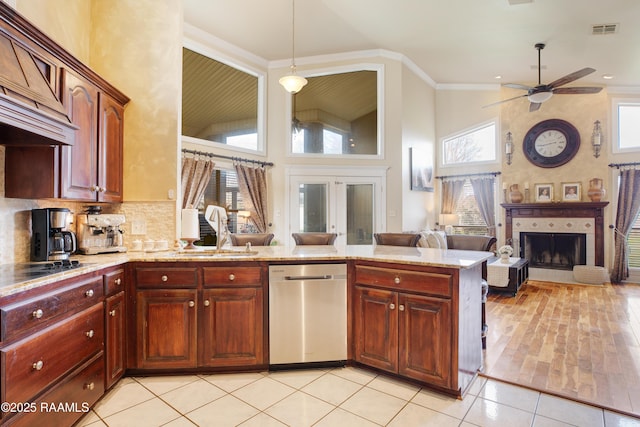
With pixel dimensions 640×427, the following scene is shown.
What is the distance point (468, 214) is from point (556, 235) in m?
1.68

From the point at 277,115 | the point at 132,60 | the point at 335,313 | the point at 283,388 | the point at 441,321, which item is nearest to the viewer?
the point at 441,321

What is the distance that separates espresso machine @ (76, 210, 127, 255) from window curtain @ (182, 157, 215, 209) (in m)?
1.92

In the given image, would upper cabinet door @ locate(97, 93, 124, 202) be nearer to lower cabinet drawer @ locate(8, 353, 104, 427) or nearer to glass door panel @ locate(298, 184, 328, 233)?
lower cabinet drawer @ locate(8, 353, 104, 427)

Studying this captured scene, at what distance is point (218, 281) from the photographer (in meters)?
2.62

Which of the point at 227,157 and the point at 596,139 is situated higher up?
the point at 596,139

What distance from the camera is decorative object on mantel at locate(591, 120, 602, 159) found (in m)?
6.40

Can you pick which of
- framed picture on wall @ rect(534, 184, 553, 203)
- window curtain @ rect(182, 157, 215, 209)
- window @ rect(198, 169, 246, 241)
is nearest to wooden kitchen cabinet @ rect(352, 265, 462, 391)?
window curtain @ rect(182, 157, 215, 209)

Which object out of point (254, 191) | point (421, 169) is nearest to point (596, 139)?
point (421, 169)

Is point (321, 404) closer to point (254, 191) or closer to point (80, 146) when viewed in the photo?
point (80, 146)

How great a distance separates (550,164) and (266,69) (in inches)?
232

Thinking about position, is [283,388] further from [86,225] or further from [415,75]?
[415,75]

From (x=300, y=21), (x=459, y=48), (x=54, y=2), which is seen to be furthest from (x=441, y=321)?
(x=459, y=48)

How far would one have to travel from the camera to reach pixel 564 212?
6590 mm

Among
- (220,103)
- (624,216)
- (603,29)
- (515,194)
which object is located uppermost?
(603,29)
